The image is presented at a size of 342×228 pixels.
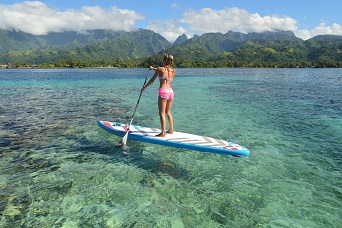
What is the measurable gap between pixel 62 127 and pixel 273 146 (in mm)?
13247

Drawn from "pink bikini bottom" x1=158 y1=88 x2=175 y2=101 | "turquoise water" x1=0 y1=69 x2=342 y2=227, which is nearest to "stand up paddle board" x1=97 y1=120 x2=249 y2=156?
"turquoise water" x1=0 y1=69 x2=342 y2=227

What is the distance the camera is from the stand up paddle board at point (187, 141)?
33.1ft

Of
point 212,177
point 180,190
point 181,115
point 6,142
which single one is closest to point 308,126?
point 181,115

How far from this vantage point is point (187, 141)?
11.0 m

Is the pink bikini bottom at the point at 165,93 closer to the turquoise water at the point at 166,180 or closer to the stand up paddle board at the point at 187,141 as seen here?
the stand up paddle board at the point at 187,141

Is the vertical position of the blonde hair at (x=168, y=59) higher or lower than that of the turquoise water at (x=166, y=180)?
higher

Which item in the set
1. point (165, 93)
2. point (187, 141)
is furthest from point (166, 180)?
point (165, 93)

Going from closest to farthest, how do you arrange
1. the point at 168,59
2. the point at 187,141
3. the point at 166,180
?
the point at 166,180 → the point at 168,59 → the point at 187,141

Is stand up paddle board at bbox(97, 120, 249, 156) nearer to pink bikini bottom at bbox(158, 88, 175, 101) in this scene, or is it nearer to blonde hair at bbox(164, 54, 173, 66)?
pink bikini bottom at bbox(158, 88, 175, 101)

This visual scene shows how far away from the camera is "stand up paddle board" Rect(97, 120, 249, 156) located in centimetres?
1009

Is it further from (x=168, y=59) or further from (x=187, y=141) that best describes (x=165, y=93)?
(x=187, y=141)

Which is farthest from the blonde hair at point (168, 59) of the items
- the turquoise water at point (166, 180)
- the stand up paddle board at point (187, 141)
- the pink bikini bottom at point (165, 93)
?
the turquoise water at point (166, 180)

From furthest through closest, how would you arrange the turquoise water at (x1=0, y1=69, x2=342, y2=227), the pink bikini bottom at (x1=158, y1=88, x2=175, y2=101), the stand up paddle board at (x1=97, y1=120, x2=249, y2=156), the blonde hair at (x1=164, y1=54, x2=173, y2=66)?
1. the pink bikini bottom at (x1=158, y1=88, x2=175, y2=101)
2. the blonde hair at (x1=164, y1=54, x2=173, y2=66)
3. the stand up paddle board at (x1=97, y1=120, x2=249, y2=156)
4. the turquoise water at (x1=0, y1=69, x2=342, y2=227)

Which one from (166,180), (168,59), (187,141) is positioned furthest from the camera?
(187,141)
